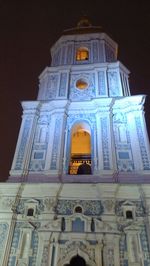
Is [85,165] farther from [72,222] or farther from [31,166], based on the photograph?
[72,222]

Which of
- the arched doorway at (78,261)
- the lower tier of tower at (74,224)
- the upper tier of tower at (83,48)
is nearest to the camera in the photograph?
the lower tier of tower at (74,224)

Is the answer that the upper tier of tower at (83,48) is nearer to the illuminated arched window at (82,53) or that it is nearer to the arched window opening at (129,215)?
the illuminated arched window at (82,53)

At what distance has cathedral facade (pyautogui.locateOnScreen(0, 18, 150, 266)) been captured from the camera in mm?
9406

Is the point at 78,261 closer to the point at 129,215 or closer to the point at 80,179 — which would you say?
the point at 129,215

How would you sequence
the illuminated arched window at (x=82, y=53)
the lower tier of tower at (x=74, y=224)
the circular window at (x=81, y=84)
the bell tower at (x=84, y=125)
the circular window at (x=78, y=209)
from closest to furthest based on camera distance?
the lower tier of tower at (x=74, y=224)
the circular window at (x=78, y=209)
the bell tower at (x=84, y=125)
the circular window at (x=81, y=84)
the illuminated arched window at (x=82, y=53)

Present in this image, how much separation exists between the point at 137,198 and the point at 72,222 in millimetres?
2473

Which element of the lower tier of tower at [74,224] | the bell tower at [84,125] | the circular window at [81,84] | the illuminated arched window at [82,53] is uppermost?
the illuminated arched window at [82,53]

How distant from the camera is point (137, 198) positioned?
10.4 meters

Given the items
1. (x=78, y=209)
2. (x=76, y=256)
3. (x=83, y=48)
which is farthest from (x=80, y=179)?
(x=83, y=48)

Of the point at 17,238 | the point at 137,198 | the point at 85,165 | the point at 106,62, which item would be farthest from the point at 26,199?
the point at 106,62

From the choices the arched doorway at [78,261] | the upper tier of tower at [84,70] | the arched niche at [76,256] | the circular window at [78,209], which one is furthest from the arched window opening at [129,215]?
the upper tier of tower at [84,70]

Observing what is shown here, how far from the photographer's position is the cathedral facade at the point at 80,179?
9.41m

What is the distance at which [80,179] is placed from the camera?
36.3 ft

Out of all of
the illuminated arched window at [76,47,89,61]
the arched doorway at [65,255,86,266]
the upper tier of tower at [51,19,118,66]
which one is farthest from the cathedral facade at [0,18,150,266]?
the illuminated arched window at [76,47,89,61]
